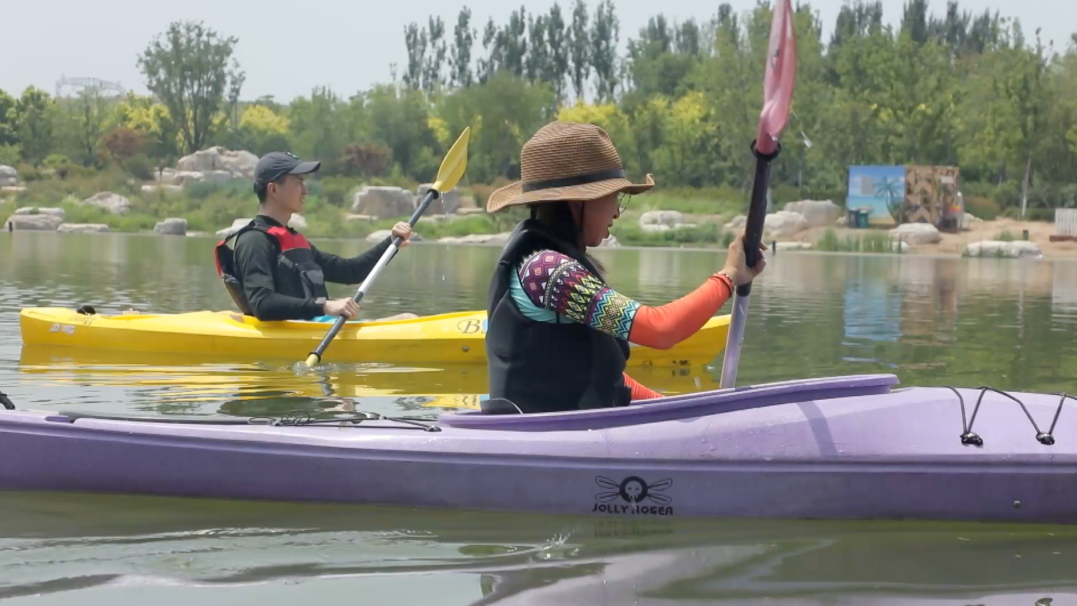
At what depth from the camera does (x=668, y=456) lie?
12.5 feet

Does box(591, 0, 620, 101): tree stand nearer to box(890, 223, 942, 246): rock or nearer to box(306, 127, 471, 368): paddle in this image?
box(890, 223, 942, 246): rock

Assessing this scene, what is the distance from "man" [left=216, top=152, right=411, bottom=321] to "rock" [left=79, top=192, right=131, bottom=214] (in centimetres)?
4062

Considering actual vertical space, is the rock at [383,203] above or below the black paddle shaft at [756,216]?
below

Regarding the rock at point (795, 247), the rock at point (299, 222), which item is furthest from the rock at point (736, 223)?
the rock at point (299, 222)

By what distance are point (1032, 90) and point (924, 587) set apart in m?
37.5

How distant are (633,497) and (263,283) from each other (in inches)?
170

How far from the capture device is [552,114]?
57.2m

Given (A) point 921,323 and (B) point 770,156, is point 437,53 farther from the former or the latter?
(B) point 770,156

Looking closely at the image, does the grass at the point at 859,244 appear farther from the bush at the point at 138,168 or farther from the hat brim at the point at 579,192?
the bush at the point at 138,168

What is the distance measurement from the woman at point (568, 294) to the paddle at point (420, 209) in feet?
12.9

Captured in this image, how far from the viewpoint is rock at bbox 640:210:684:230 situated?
3972 centimetres

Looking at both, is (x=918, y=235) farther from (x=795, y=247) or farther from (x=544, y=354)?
(x=544, y=354)

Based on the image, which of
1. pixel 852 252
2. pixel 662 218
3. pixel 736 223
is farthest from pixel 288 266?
pixel 662 218

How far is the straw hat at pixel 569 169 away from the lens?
3598mm
